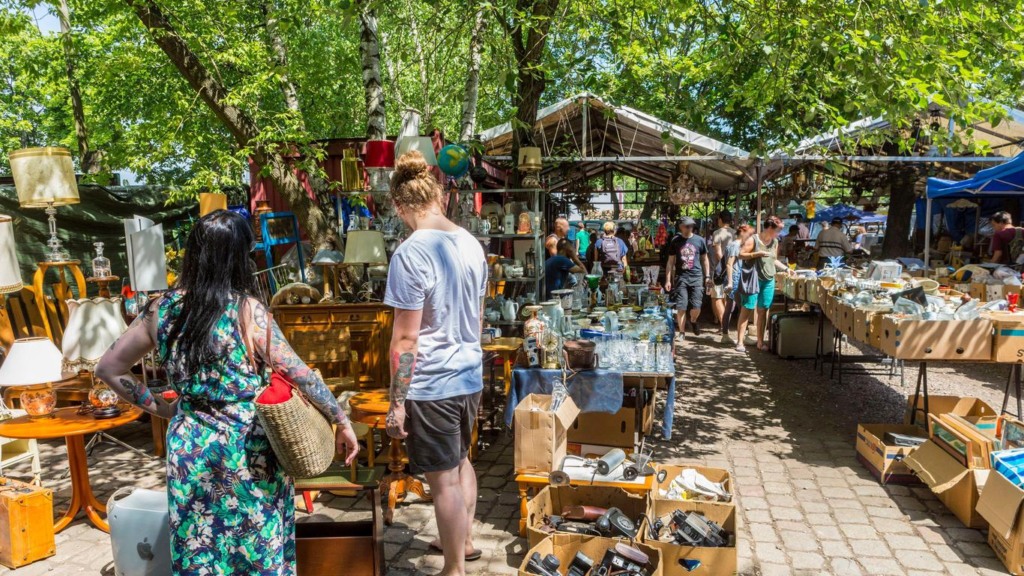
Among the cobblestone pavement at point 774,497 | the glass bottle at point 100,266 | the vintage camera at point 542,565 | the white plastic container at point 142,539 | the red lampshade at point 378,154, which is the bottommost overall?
the cobblestone pavement at point 774,497

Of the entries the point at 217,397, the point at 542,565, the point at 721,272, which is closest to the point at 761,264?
the point at 721,272

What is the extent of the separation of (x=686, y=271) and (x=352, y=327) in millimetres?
5329

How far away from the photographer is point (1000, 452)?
358 cm

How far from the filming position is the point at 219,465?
2.07 meters

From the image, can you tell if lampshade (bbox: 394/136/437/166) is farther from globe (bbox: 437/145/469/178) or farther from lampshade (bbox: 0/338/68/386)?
lampshade (bbox: 0/338/68/386)

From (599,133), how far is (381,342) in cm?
724

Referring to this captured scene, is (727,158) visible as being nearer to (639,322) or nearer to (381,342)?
(639,322)

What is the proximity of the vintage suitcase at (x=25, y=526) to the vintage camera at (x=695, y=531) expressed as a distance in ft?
10.8

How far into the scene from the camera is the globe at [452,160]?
5863 millimetres

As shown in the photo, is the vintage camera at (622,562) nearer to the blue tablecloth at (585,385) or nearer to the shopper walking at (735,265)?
the blue tablecloth at (585,385)

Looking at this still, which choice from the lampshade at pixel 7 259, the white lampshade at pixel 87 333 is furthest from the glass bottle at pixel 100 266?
the white lampshade at pixel 87 333

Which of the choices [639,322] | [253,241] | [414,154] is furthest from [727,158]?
[253,241]

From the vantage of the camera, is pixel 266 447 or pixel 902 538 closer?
pixel 266 447

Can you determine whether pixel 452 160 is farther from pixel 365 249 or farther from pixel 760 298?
pixel 760 298
